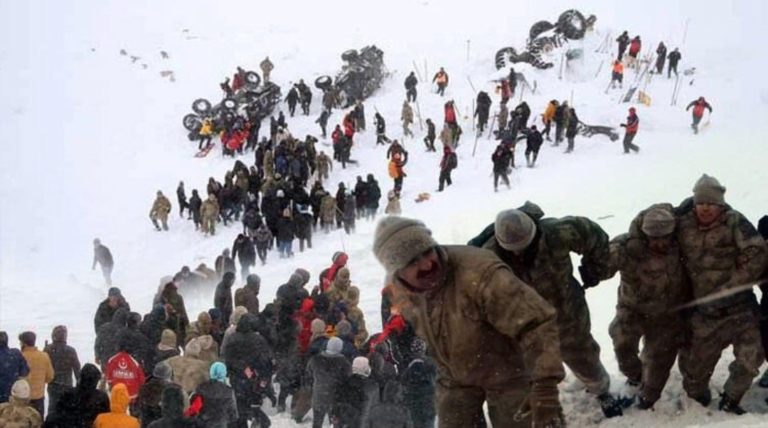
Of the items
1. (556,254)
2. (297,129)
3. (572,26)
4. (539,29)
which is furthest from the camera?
(539,29)

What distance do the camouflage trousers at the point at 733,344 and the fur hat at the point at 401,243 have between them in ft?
8.74

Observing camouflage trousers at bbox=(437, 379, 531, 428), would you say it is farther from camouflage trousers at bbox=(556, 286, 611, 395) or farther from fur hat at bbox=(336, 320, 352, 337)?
fur hat at bbox=(336, 320, 352, 337)

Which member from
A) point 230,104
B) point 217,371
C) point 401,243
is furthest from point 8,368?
point 230,104

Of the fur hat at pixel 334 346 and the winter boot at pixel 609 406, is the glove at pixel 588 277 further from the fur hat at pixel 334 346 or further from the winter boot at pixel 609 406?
the fur hat at pixel 334 346

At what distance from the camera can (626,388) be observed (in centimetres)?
582

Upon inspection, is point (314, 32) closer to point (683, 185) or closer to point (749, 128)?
point (749, 128)

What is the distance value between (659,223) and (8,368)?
18.7 ft

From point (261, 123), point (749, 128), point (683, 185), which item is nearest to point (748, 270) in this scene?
point (683, 185)

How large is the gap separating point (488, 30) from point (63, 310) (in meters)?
22.0

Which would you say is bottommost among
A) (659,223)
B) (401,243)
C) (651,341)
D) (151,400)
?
(151,400)

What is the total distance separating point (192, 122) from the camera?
2583 cm

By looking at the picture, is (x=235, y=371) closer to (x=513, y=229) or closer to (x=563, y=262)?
(x=563, y=262)

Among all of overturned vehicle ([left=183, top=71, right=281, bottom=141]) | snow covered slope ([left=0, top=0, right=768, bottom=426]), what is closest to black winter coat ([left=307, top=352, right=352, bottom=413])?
snow covered slope ([left=0, top=0, right=768, bottom=426])

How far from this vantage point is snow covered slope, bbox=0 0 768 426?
14.9 meters
